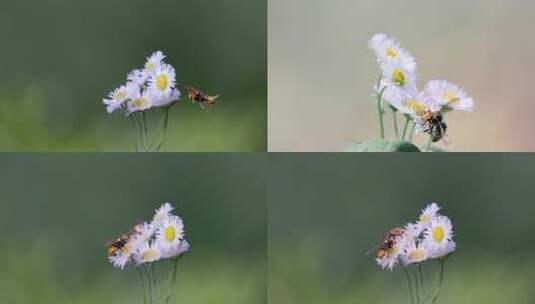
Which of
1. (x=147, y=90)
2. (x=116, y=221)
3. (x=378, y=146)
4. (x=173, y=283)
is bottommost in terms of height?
(x=173, y=283)

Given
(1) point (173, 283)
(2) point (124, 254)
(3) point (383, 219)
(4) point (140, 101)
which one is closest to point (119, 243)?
(2) point (124, 254)

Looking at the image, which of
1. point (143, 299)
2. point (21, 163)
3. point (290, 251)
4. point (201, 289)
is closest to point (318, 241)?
point (290, 251)

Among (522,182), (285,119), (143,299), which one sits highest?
(285,119)

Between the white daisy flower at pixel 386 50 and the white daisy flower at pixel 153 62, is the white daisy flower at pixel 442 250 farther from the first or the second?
A: the white daisy flower at pixel 153 62

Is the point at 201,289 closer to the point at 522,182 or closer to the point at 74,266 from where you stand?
the point at 74,266

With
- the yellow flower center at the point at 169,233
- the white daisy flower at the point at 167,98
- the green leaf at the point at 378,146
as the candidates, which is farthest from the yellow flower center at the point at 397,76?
the yellow flower center at the point at 169,233

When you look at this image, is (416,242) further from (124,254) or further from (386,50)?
(124,254)
